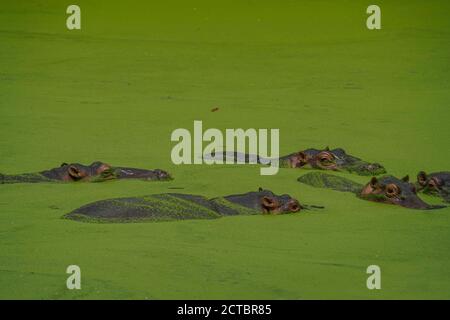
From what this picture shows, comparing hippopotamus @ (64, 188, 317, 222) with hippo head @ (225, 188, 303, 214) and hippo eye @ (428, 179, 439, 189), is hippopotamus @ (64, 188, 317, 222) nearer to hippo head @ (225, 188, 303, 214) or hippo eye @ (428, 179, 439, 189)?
hippo head @ (225, 188, 303, 214)

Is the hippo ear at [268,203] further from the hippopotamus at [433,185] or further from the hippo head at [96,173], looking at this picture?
the hippopotamus at [433,185]

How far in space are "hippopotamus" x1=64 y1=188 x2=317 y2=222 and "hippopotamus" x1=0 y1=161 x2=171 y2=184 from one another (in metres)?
0.85

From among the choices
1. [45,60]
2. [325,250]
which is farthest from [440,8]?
[325,250]

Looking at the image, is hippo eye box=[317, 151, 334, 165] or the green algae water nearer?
the green algae water

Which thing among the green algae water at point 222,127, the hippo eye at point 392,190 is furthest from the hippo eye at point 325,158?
the hippo eye at point 392,190

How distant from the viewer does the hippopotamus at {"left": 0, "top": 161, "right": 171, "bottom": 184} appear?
8578 mm

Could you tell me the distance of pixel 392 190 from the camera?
26.5ft

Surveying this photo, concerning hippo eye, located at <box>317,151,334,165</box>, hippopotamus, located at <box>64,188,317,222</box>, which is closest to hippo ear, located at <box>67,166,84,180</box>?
hippopotamus, located at <box>64,188,317,222</box>

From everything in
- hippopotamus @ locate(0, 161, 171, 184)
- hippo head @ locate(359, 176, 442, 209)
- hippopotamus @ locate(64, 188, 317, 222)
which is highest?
hippopotamus @ locate(0, 161, 171, 184)

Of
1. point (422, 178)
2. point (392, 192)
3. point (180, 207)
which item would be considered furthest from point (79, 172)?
point (422, 178)

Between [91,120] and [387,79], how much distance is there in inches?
116

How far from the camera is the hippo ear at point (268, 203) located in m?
7.76

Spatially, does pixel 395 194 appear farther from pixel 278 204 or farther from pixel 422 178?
pixel 278 204

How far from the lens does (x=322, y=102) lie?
35.9 feet
